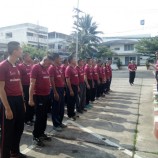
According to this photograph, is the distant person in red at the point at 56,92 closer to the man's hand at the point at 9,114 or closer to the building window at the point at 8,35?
the man's hand at the point at 9,114

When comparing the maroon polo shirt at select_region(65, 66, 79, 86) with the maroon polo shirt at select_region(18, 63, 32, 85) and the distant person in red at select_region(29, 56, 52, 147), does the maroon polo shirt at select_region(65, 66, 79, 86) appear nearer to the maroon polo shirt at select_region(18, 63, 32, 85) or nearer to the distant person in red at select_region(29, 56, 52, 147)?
the maroon polo shirt at select_region(18, 63, 32, 85)

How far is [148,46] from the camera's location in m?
39.5

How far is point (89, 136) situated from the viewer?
5.75 metres

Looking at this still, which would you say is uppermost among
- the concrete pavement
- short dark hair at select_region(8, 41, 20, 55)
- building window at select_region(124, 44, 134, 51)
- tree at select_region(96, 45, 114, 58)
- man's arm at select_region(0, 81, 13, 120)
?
building window at select_region(124, 44, 134, 51)

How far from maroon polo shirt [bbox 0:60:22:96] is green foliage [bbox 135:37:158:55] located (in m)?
36.7

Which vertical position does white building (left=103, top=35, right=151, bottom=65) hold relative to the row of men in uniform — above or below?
above

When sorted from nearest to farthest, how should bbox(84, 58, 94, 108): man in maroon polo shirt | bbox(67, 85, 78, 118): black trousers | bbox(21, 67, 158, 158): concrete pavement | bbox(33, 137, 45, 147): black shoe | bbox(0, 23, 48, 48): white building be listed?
bbox(21, 67, 158, 158): concrete pavement, bbox(33, 137, 45, 147): black shoe, bbox(67, 85, 78, 118): black trousers, bbox(84, 58, 94, 108): man in maroon polo shirt, bbox(0, 23, 48, 48): white building

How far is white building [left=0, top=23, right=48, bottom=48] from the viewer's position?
51.3m

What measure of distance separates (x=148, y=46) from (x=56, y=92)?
3595 cm

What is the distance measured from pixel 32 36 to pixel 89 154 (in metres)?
50.3

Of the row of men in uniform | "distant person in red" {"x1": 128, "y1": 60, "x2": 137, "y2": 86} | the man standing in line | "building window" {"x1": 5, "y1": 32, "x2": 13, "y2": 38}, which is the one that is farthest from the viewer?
"building window" {"x1": 5, "y1": 32, "x2": 13, "y2": 38}

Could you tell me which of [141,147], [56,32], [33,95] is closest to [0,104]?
[33,95]

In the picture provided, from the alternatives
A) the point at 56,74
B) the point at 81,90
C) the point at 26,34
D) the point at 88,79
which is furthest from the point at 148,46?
the point at 56,74

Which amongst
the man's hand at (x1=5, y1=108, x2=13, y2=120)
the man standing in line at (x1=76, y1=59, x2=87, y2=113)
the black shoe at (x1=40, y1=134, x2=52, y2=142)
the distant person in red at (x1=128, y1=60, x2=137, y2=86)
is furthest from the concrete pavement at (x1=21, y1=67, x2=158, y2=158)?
the distant person in red at (x1=128, y1=60, x2=137, y2=86)
